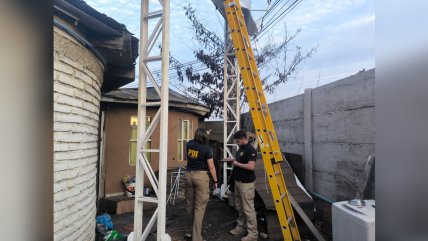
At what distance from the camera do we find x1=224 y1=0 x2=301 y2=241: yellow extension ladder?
507 centimetres

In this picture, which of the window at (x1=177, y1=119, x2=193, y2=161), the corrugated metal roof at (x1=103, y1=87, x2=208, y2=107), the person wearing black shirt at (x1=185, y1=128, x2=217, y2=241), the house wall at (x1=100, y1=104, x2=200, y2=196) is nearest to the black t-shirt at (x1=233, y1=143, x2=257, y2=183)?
the person wearing black shirt at (x1=185, y1=128, x2=217, y2=241)

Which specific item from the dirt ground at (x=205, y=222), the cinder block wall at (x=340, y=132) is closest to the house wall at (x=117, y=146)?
the dirt ground at (x=205, y=222)

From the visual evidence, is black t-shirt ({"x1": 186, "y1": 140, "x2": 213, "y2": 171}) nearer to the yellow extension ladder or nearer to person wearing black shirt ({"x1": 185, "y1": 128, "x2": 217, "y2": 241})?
person wearing black shirt ({"x1": 185, "y1": 128, "x2": 217, "y2": 241})

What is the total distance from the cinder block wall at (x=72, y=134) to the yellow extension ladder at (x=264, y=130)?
104 inches

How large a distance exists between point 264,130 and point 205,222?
2725 millimetres

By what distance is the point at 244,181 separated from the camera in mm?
5547

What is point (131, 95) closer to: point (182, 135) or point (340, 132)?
point (182, 135)

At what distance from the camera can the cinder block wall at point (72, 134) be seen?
3.24m

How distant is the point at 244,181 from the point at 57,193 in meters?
3.27
